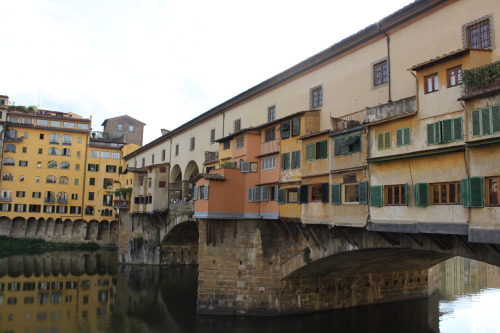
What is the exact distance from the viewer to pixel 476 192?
1183 cm

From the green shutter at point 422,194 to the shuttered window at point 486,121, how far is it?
2478 mm

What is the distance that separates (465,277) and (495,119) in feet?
117

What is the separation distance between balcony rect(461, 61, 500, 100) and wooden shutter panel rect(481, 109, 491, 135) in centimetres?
51

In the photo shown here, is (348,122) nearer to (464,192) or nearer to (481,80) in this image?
(481,80)

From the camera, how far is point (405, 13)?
1623 cm

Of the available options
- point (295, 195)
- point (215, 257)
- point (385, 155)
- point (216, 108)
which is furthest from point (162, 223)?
point (385, 155)

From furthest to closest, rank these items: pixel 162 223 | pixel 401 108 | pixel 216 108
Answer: pixel 162 223
pixel 216 108
pixel 401 108

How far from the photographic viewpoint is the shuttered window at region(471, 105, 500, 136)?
443 inches

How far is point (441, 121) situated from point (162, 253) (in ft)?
127

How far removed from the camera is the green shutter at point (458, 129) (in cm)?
1228

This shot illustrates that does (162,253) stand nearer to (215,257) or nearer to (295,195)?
(215,257)

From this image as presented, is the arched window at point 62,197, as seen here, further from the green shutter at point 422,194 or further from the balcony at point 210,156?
the green shutter at point 422,194

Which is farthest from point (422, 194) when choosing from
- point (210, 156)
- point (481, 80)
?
point (210, 156)

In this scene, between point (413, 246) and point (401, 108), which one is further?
point (413, 246)
